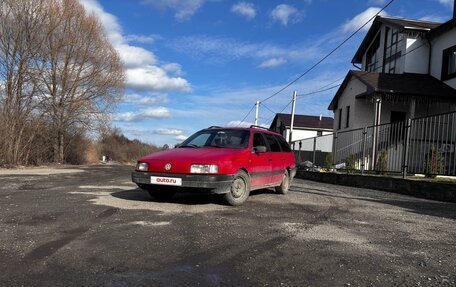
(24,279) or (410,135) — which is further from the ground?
(410,135)

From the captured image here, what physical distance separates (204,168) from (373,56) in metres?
26.5

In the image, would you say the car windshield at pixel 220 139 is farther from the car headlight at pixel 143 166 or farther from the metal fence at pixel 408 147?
the metal fence at pixel 408 147

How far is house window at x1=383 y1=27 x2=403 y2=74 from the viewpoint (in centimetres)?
2659

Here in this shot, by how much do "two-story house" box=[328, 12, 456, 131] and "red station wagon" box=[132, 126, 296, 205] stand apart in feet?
46.0

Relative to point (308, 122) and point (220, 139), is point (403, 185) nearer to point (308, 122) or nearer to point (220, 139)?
point (220, 139)

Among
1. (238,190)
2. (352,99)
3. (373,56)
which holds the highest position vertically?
(373,56)

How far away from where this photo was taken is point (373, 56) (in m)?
31.4

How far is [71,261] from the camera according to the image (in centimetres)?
451

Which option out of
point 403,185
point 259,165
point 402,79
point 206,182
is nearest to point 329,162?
point 402,79

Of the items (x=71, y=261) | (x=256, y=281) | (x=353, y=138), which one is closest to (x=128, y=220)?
(x=71, y=261)

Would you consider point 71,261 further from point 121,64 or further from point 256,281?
point 121,64

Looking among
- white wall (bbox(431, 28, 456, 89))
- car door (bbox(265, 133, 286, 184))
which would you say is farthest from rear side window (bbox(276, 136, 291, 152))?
white wall (bbox(431, 28, 456, 89))

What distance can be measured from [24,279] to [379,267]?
3309 mm

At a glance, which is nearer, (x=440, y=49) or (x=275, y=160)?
(x=275, y=160)
